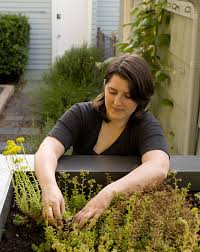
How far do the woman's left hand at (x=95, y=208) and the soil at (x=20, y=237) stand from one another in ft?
0.53

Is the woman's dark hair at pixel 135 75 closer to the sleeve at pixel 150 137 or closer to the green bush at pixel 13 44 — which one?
the sleeve at pixel 150 137

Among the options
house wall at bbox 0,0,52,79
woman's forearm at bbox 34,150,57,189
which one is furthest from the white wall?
woman's forearm at bbox 34,150,57,189

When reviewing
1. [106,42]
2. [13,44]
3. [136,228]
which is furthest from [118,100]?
[106,42]

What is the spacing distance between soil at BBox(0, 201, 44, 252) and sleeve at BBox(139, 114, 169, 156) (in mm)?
546

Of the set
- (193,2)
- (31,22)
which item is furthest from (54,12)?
(193,2)

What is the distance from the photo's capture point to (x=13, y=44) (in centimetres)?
775

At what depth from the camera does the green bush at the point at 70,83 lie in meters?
5.38

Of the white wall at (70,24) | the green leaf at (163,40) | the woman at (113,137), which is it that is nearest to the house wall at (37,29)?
the white wall at (70,24)

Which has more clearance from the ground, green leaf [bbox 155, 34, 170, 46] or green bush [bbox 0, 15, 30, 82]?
green leaf [bbox 155, 34, 170, 46]

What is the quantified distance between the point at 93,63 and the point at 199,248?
5.01 metres

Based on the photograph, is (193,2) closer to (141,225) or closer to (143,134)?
(143,134)

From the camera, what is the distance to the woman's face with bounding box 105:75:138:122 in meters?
1.85

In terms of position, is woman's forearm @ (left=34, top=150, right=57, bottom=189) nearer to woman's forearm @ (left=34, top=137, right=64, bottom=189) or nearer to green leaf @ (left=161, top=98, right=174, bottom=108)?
woman's forearm @ (left=34, top=137, right=64, bottom=189)

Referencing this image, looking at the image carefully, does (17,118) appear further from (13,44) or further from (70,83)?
(13,44)
